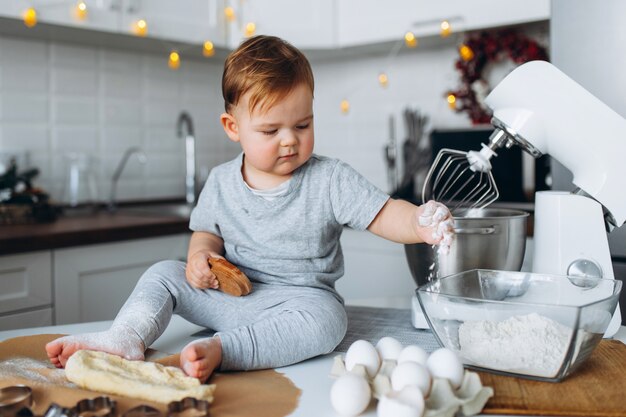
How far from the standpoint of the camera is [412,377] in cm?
62

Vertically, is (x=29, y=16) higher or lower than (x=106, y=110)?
higher

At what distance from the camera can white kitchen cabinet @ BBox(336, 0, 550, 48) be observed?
6.59ft

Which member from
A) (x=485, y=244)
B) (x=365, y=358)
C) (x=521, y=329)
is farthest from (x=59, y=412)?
(x=485, y=244)

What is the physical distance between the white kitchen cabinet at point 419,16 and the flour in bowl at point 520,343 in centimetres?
147

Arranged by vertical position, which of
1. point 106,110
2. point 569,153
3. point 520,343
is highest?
point 106,110

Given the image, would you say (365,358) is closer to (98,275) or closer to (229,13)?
(98,275)

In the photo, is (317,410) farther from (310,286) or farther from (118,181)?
(118,181)

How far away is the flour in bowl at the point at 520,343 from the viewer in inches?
27.6

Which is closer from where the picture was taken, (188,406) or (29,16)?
(188,406)

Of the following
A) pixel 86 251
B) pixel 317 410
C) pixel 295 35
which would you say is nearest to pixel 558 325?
pixel 317 410

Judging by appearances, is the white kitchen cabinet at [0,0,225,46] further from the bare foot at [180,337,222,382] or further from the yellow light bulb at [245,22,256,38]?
the bare foot at [180,337,222,382]

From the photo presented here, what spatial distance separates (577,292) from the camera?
32.5 inches

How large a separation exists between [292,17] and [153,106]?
66cm

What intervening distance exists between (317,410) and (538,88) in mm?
569
